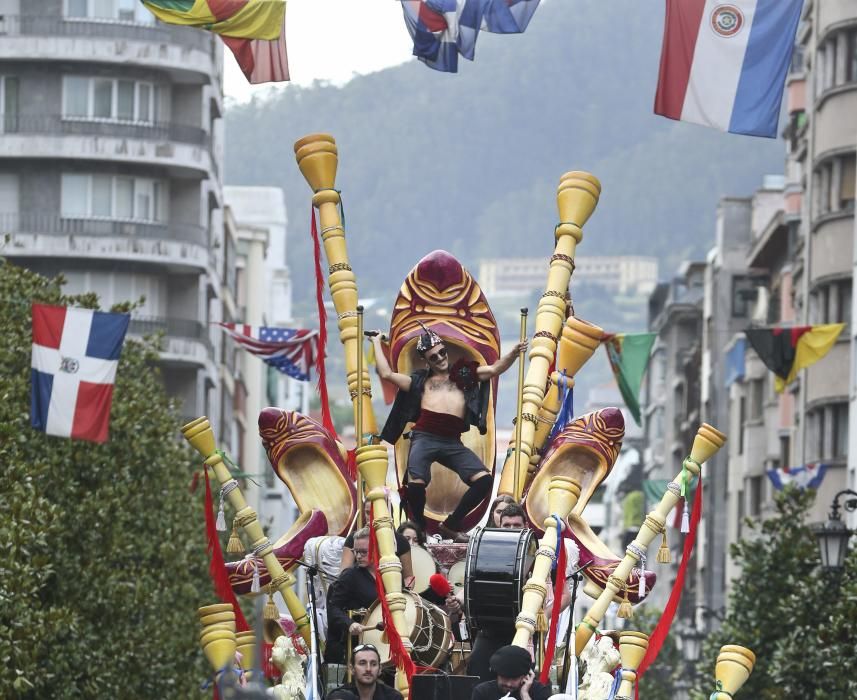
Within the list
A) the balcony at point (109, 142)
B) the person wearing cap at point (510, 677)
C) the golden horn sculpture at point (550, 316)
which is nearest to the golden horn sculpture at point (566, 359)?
the golden horn sculpture at point (550, 316)

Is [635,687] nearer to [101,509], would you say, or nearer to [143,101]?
[101,509]

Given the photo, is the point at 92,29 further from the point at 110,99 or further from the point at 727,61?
the point at 727,61

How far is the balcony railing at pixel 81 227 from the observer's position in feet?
251

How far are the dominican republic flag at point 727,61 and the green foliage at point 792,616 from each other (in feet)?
33.8

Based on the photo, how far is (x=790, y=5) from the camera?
28.9 metres

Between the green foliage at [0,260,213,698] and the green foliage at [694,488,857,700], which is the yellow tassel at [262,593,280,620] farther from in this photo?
the green foliage at [694,488,857,700]

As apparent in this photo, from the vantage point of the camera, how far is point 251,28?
29281 millimetres

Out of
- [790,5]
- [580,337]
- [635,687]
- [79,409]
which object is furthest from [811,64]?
[635,687]

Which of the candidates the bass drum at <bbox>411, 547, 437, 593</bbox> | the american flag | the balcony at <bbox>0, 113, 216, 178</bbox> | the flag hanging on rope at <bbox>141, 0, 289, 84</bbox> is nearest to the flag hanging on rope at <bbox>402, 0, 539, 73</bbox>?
the flag hanging on rope at <bbox>141, 0, 289, 84</bbox>

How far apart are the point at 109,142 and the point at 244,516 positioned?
5657 centimetres

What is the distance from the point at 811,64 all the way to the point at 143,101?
20.9 m

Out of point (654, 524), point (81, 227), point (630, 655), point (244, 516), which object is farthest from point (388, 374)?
point (81, 227)

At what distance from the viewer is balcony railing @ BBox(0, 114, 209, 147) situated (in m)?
76.6

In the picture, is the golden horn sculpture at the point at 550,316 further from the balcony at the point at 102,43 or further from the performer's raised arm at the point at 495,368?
the balcony at the point at 102,43
